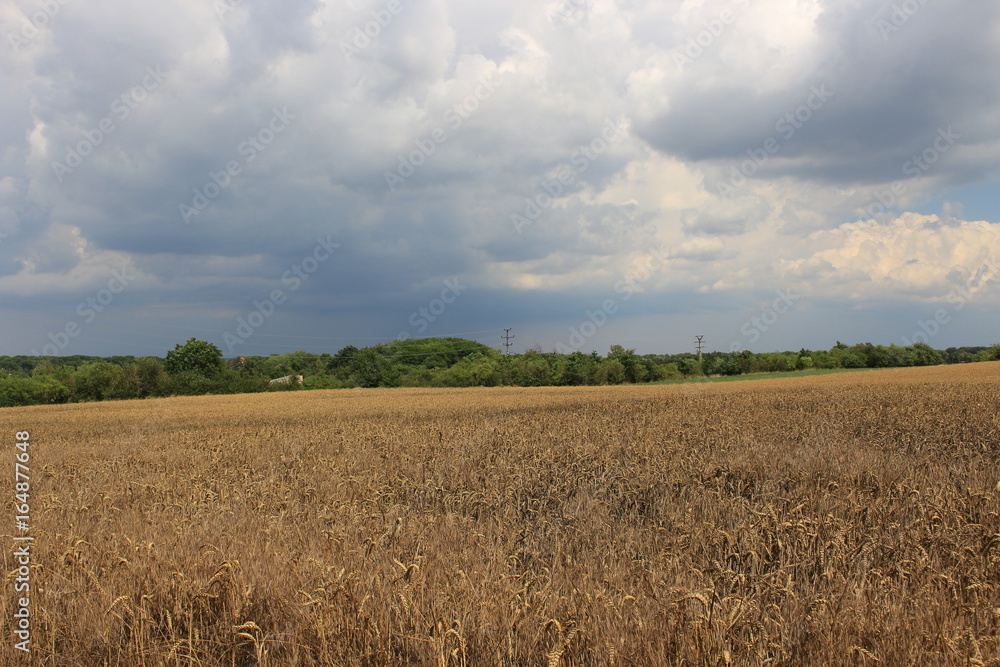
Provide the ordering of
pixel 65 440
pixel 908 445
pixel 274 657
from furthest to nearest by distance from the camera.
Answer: pixel 65 440 → pixel 908 445 → pixel 274 657

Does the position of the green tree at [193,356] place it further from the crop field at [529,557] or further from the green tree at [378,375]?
the crop field at [529,557]

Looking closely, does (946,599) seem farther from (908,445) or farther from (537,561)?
(908,445)

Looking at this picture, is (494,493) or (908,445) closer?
(494,493)

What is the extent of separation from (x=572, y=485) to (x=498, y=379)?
230 feet

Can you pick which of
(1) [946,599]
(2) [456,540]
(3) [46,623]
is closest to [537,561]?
(2) [456,540]

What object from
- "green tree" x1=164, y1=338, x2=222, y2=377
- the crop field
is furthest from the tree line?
the crop field

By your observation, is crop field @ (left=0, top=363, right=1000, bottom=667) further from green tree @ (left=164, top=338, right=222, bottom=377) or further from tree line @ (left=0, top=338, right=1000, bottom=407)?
green tree @ (left=164, top=338, right=222, bottom=377)

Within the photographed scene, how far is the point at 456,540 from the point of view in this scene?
5.15 meters

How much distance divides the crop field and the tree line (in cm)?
5808

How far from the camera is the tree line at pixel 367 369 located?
57.1 meters

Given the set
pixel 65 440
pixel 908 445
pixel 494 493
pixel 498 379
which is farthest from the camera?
pixel 498 379

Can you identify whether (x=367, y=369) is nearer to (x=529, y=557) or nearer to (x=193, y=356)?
(x=193, y=356)

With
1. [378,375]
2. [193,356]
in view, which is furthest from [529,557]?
[193,356]

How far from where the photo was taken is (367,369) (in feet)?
265
